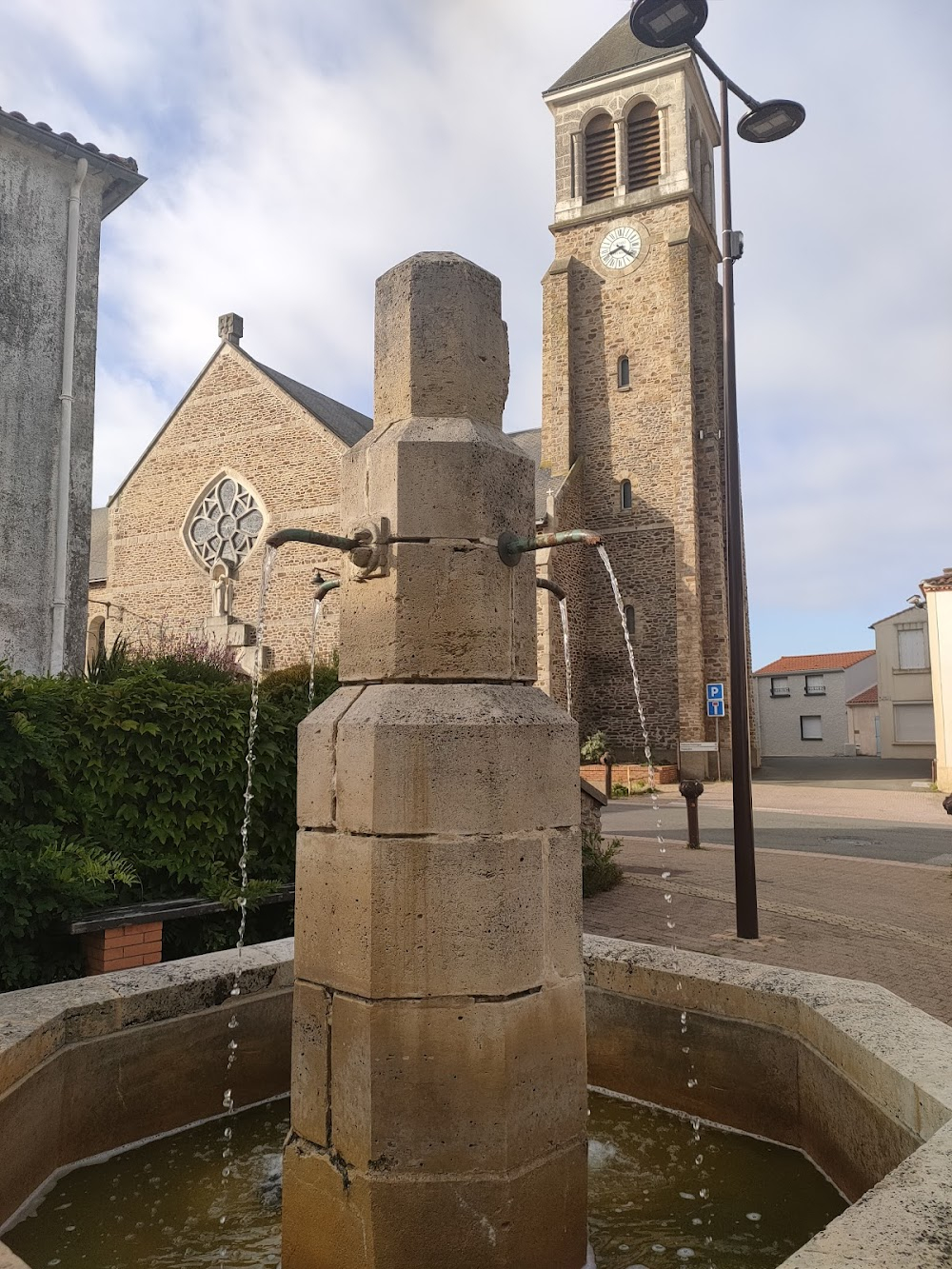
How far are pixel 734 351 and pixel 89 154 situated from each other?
905cm

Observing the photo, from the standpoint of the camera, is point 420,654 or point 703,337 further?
point 703,337

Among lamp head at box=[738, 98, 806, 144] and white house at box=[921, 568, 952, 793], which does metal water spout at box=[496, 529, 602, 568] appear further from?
white house at box=[921, 568, 952, 793]

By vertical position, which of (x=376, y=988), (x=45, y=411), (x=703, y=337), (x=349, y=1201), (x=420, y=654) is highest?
(x=703, y=337)

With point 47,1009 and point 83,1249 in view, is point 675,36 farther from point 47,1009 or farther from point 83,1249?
point 83,1249

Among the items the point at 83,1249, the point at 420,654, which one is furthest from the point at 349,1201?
the point at 420,654

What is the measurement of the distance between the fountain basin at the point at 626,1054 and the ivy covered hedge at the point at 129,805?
0.98 m

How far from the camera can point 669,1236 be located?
267 centimetres

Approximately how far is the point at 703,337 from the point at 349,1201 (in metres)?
24.9

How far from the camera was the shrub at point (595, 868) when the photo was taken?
832cm

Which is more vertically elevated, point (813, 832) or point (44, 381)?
point (44, 381)

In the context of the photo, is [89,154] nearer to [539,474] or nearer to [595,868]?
A: [595,868]

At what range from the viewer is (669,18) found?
6.61m

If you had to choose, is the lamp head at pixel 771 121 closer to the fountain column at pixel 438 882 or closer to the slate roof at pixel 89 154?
the fountain column at pixel 438 882

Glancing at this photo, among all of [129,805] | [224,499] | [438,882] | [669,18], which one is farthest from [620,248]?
[438,882]
